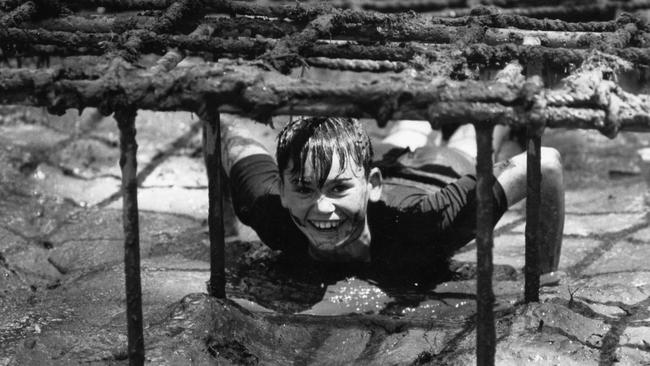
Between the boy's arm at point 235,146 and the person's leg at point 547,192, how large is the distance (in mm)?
1071

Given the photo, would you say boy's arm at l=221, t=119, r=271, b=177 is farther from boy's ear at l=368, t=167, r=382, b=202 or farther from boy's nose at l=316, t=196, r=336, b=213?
boy's nose at l=316, t=196, r=336, b=213

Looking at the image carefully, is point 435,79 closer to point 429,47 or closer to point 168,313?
point 429,47

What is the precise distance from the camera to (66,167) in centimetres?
529

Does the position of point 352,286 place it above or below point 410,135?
below

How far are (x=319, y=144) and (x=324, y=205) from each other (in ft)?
0.73

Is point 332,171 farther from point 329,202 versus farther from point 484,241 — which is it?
point 484,241

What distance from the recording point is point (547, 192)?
146 inches

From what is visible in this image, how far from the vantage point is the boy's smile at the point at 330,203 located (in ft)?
11.3

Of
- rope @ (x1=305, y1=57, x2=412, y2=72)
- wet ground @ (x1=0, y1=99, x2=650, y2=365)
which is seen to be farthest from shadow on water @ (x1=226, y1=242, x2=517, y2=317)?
rope @ (x1=305, y1=57, x2=412, y2=72)

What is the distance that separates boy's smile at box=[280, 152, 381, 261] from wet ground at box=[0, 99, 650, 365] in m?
0.26

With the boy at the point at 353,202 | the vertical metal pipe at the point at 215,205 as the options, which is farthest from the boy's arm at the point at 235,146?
the vertical metal pipe at the point at 215,205

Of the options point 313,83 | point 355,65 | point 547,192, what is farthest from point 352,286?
point 313,83

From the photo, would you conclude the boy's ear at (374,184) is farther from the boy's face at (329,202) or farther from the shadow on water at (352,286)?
the shadow on water at (352,286)

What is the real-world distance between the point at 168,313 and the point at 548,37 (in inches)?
62.1
